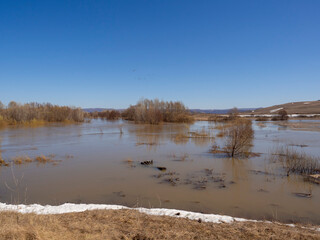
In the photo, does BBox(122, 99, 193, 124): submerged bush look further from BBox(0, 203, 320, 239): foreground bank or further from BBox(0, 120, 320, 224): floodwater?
BBox(0, 203, 320, 239): foreground bank

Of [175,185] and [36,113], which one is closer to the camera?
[175,185]

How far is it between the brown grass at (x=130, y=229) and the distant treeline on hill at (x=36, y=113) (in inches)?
1352

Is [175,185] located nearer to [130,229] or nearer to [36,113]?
[130,229]

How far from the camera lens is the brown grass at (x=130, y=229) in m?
3.48

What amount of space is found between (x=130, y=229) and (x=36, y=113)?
39490 millimetres

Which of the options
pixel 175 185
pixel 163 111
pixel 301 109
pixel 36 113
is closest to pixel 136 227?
pixel 175 185

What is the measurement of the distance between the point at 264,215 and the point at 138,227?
11.4ft

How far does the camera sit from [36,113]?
37.5 m

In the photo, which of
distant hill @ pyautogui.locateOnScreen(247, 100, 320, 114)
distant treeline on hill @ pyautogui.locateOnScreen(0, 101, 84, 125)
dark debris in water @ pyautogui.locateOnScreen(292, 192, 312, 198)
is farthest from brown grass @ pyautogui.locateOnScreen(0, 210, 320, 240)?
distant hill @ pyautogui.locateOnScreen(247, 100, 320, 114)

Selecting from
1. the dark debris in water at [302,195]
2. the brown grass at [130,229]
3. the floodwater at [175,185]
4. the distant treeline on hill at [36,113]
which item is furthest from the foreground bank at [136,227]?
the distant treeline on hill at [36,113]

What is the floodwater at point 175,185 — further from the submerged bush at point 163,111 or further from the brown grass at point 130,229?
the submerged bush at point 163,111

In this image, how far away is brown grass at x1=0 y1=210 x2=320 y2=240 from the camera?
348cm

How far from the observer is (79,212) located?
17.2 ft

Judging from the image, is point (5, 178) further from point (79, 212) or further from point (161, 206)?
point (161, 206)
